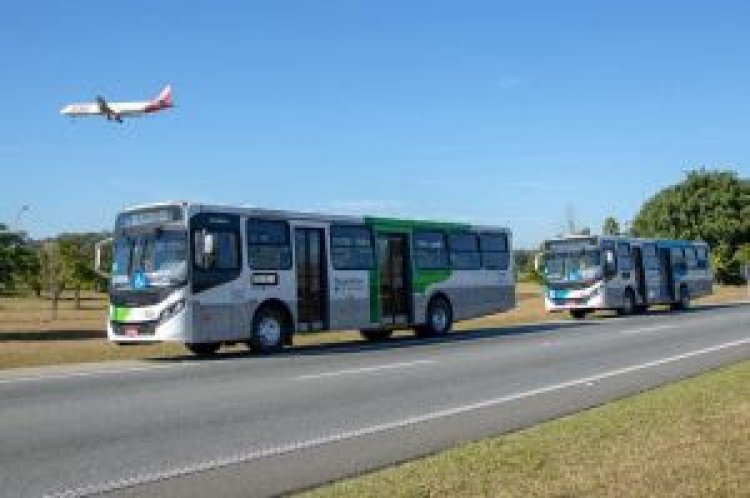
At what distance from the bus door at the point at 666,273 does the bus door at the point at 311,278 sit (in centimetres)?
2337

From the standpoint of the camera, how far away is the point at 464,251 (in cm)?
3125

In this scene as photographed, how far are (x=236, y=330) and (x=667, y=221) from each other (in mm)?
72715

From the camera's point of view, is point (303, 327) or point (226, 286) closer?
point (226, 286)

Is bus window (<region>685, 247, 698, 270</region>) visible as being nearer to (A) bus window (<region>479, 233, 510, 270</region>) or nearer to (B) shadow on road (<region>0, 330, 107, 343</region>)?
(A) bus window (<region>479, 233, 510, 270</region>)

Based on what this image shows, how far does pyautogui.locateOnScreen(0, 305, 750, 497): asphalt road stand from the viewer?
903 cm

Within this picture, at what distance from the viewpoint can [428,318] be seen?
2950 centimetres

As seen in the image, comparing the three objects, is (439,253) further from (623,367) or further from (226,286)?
(623,367)

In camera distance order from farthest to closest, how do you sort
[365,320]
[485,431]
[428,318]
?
1. [428,318]
2. [365,320]
3. [485,431]

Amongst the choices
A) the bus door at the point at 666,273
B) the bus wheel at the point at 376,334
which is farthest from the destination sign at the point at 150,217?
the bus door at the point at 666,273

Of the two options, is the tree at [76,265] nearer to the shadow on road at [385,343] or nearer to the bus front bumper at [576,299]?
the bus front bumper at [576,299]

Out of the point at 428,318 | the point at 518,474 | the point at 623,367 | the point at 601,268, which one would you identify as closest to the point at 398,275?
the point at 428,318

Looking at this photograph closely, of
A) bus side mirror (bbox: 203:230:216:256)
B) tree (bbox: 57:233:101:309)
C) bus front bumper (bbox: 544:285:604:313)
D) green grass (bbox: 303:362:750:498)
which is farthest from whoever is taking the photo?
tree (bbox: 57:233:101:309)

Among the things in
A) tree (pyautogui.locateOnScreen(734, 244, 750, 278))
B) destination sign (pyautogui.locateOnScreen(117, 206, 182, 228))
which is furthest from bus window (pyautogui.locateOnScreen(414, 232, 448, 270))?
tree (pyautogui.locateOnScreen(734, 244, 750, 278))

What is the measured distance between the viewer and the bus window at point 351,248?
25922 millimetres
